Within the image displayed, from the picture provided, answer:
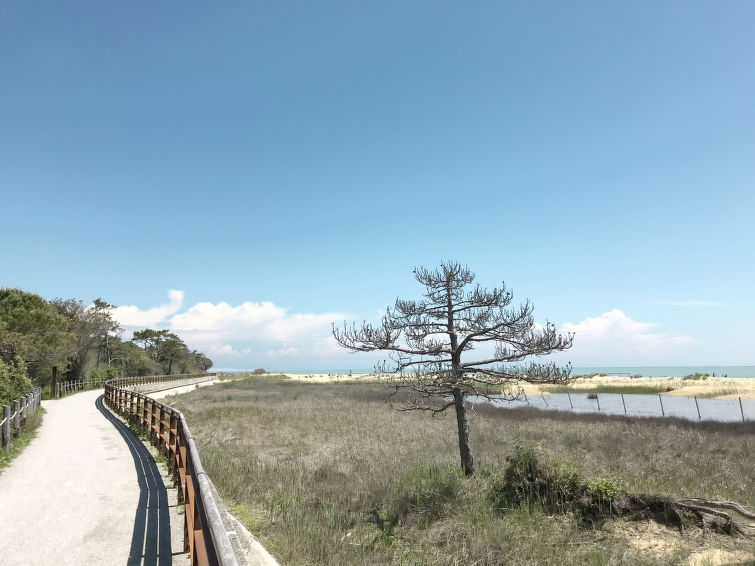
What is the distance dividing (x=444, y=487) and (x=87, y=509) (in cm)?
861

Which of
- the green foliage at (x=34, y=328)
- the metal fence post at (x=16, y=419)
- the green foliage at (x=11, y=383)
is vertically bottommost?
the metal fence post at (x=16, y=419)

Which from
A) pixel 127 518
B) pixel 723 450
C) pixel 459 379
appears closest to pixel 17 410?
pixel 127 518

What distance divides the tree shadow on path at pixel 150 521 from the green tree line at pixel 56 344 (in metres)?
12.2

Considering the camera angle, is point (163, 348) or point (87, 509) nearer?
point (87, 509)

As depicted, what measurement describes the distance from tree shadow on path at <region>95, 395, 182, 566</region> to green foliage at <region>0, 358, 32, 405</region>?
10.2 meters

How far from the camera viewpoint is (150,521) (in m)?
7.81

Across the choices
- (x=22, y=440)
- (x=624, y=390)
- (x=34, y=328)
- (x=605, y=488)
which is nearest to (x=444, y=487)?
(x=605, y=488)

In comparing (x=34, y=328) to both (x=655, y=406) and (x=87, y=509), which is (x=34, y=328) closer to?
(x=87, y=509)

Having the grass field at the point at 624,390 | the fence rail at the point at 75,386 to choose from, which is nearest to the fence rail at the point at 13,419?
the fence rail at the point at 75,386

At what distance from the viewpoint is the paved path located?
648 cm

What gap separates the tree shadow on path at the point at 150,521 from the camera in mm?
6395

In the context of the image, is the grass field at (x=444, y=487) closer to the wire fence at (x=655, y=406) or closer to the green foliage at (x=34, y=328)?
the wire fence at (x=655, y=406)

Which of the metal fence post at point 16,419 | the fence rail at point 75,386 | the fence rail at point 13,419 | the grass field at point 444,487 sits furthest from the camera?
the fence rail at point 75,386

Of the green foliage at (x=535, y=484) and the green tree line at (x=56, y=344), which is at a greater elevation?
the green tree line at (x=56, y=344)
